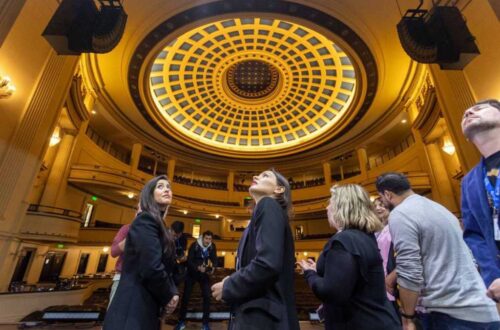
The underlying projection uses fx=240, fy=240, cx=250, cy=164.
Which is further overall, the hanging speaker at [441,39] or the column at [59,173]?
the column at [59,173]

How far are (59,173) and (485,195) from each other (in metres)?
13.7

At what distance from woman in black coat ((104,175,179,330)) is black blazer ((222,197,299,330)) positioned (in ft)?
1.89

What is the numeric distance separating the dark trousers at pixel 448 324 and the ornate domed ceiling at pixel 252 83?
12034 mm

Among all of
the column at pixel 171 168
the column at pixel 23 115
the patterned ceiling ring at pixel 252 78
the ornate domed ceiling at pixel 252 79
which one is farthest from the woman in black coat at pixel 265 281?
the column at pixel 171 168

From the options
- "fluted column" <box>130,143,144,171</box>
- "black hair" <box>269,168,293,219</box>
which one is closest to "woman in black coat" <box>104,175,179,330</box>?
"black hair" <box>269,168,293,219</box>

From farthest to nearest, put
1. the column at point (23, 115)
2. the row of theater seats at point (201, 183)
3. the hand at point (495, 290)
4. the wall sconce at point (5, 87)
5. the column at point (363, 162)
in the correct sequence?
1. the row of theater seats at point (201, 183)
2. the column at point (363, 162)
3. the column at point (23, 115)
4. the wall sconce at point (5, 87)
5. the hand at point (495, 290)

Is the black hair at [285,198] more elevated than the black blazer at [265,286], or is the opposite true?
the black hair at [285,198]

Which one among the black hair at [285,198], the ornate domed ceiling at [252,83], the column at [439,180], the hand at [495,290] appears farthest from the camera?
the ornate domed ceiling at [252,83]

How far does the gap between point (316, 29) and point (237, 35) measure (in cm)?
414

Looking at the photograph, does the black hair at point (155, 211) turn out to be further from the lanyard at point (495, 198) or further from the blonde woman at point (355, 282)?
the lanyard at point (495, 198)

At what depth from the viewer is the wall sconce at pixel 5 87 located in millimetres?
4782

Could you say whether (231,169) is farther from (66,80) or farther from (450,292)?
(450,292)

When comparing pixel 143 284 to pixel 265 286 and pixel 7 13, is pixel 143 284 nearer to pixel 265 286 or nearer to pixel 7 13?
pixel 265 286

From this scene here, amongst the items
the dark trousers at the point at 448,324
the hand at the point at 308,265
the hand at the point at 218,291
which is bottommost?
the dark trousers at the point at 448,324
